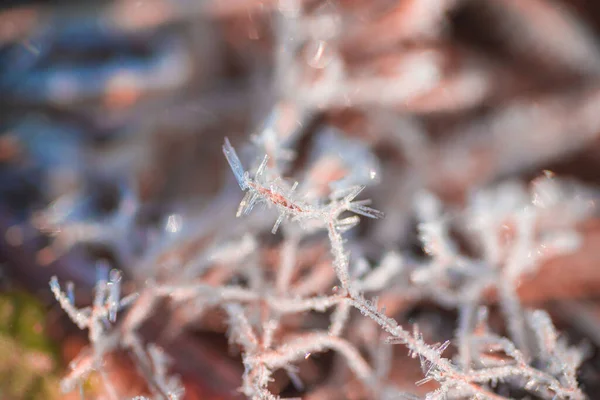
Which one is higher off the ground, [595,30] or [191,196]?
[595,30]

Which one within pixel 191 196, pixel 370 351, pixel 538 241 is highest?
pixel 191 196

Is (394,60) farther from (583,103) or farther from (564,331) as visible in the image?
(564,331)

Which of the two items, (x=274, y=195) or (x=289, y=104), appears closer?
Result: (x=274, y=195)

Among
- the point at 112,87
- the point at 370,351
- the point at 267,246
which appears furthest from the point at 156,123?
the point at 370,351

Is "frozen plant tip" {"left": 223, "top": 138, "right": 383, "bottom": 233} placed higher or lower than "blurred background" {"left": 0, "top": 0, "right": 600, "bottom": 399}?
lower

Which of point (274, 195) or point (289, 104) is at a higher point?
point (289, 104)

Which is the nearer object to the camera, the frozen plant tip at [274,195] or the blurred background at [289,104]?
the frozen plant tip at [274,195]

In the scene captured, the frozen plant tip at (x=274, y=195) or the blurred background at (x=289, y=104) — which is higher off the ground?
the blurred background at (x=289, y=104)

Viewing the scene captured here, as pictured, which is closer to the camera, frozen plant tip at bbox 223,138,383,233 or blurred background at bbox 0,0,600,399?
frozen plant tip at bbox 223,138,383,233
